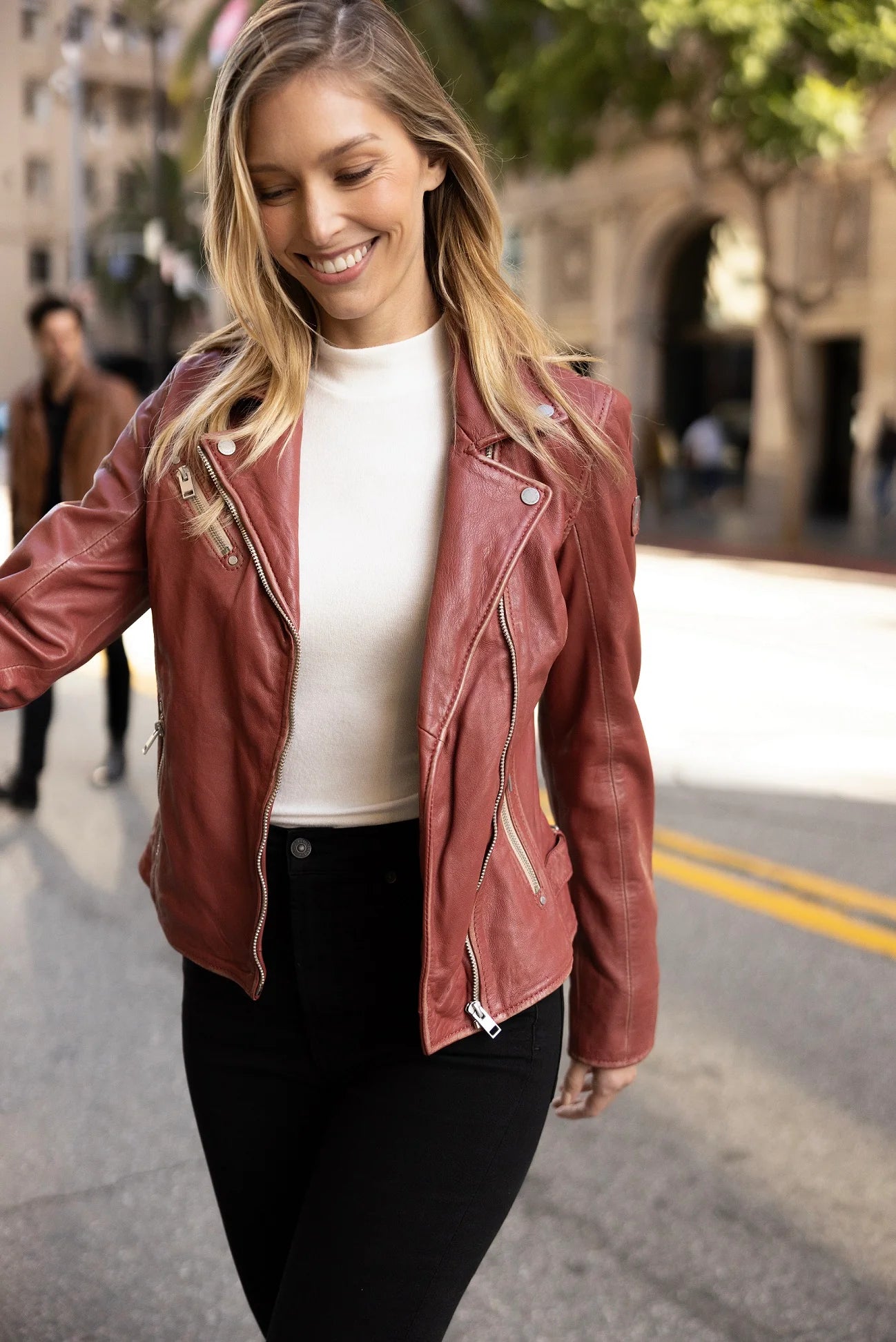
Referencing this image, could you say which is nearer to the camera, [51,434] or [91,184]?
[51,434]

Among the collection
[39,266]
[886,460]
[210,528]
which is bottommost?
[886,460]

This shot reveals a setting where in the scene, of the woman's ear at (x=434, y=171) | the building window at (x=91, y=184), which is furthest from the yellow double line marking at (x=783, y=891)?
the building window at (x=91, y=184)

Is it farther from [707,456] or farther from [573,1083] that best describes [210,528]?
[707,456]

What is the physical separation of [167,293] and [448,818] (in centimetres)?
5499

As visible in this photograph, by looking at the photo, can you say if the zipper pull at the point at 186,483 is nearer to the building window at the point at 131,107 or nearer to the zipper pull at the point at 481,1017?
the zipper pull at the point at 481,1017

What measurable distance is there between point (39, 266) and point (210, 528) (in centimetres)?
7203

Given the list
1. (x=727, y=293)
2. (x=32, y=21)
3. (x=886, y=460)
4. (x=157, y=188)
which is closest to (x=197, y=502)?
(x=886, y=460)

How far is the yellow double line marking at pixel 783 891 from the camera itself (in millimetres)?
4988

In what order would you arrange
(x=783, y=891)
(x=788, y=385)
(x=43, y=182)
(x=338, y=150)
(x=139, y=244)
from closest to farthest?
(x=338, y=150) < (x=783, y=891) < (x=788, y=385) < (x=139, y=244) < (x=43, y=182)

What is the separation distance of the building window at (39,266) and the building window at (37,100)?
559 cm

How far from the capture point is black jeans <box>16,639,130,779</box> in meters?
6.54

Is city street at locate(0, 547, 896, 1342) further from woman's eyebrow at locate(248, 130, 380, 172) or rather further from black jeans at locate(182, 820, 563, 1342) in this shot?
woman's eyebrow at locate(248, 130, 380, 172)

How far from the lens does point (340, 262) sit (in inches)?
72.4

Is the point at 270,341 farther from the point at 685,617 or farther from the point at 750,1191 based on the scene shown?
the point at 685,617
